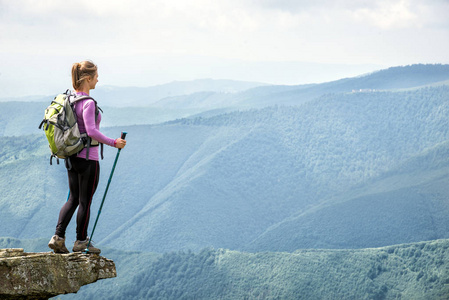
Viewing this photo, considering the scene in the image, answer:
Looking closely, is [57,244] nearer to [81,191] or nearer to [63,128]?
[81,191]

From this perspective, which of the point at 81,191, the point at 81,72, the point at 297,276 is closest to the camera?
the point at 81,72

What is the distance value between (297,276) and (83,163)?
39.1 m

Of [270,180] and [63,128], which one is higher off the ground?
[63,128]

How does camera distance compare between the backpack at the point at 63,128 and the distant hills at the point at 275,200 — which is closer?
the backpack at the point at 63,128

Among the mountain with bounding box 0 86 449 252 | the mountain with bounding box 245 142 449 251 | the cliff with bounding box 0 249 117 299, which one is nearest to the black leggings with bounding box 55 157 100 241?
the cliff with bounding box 0 249 117 299

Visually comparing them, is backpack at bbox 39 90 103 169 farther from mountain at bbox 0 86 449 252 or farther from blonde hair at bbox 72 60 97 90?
mountain at bbox 0 86 449 252

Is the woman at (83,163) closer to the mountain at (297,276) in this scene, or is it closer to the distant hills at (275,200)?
the mountain at (297,276)

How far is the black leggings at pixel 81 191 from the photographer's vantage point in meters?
6.21

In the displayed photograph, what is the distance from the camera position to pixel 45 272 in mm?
5371

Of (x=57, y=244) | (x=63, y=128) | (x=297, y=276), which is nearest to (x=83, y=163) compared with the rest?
(x=63, y=128)

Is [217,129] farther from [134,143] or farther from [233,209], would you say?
[233,209]

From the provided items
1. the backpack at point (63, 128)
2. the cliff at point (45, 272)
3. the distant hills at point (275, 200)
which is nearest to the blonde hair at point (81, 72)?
the backpack at point (63, 128)

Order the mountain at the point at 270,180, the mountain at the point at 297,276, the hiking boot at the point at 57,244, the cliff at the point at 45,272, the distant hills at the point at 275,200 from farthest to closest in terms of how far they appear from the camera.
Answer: the mountain at the point at 270,180 → the distant hills at the point at 275,200 → the mountain at the point at 297,276 → the hiking boot at the point at 57,244 → the cliff at the point at 45,272

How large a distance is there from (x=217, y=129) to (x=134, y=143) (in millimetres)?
13840
